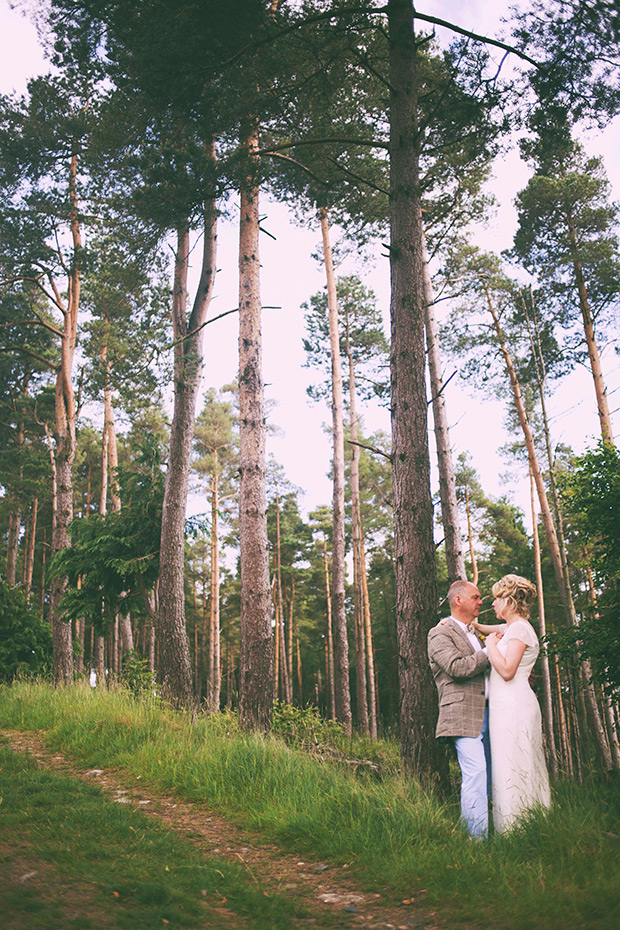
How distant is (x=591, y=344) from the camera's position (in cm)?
1636

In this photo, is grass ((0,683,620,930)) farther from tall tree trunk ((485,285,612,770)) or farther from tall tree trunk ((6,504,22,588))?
tall tree trunk ((6,504,22,588))

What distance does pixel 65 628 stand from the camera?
1358 centimetres

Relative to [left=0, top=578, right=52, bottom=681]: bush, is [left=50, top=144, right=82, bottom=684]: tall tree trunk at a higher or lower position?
higher

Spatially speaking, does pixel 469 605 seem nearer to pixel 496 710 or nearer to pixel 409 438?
pixel 496 710

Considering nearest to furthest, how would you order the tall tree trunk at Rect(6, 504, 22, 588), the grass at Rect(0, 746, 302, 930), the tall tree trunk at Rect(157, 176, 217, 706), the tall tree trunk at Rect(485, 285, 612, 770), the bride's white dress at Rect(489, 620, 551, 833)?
the grass at Rect(0, 746, 302, 930) → the bride's white dress at Rect(489, 620, 551, 833) → the tall tree trunk at Rect(157, 176, 217, 706) → the tall tree trunk at Rect(485, 285, 612, 770) → the tall tree trunk at Rect(6, 504, 22, 588)

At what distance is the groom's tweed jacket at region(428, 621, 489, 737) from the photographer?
4.30 meters

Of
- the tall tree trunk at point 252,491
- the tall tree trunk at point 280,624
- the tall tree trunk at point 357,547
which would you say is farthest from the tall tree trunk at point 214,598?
the tall tree trunk at point 252,491

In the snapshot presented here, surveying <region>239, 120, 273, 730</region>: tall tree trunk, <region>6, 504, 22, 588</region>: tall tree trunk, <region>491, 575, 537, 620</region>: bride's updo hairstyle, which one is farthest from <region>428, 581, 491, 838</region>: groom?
<region>6, 504, 22, 588</region>: tall tree trunk

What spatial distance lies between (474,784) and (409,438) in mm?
2989

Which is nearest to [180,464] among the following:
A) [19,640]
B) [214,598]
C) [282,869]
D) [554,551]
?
[19,640]

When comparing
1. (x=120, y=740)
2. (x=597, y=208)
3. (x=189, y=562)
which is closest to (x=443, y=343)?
(x=597, y=208)

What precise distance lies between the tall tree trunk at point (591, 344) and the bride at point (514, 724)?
12093 millimetres

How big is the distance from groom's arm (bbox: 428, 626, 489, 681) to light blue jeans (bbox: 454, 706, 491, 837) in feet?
1.37

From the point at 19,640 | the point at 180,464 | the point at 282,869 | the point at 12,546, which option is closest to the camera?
the point at 282,869
